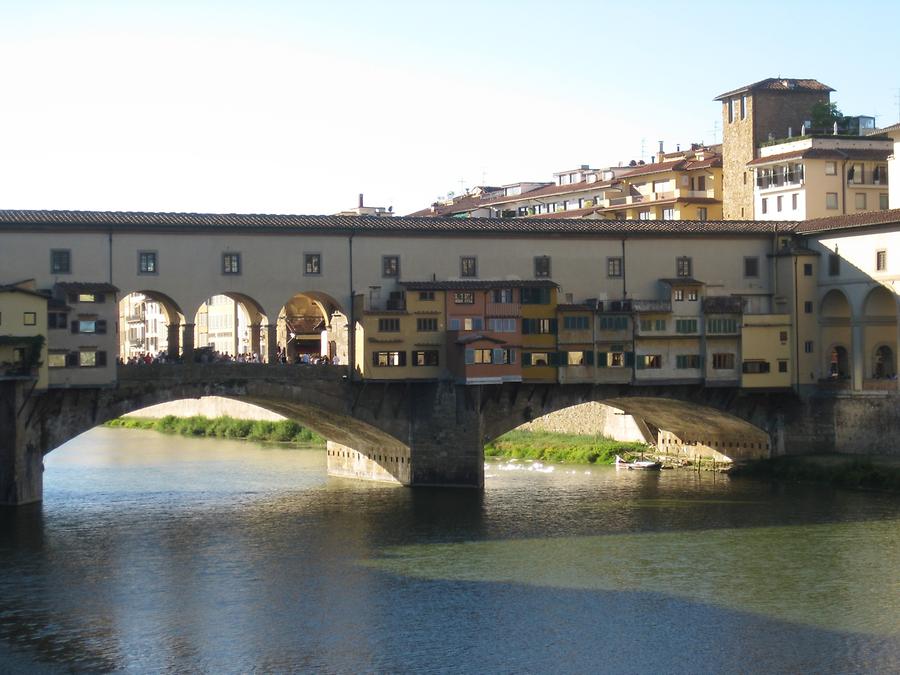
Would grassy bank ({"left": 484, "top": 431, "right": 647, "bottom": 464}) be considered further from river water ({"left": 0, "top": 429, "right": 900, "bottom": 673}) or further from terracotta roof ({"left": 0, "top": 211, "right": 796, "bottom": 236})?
terracotta roof ({"left": 0, "top": 211, "right": 796, "bottom": 236})

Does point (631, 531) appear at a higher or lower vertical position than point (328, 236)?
lower

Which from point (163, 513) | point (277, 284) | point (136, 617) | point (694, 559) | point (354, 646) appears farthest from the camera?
point (277, 284)

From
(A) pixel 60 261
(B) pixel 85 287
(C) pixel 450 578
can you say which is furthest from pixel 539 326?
(C) pixel 450 578

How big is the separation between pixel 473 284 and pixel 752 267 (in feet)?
40.4

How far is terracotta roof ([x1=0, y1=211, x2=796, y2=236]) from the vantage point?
4938 centimetres

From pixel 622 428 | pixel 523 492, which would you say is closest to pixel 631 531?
pixel 523 492

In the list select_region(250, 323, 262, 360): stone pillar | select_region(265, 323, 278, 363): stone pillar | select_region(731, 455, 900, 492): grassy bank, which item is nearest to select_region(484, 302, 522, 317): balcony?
select_region(265, 323, 278, 363): stone pillar

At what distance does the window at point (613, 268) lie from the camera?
188ft

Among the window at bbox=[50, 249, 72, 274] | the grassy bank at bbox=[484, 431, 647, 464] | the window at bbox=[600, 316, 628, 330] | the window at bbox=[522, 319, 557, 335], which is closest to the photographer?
the window at bbox=[50, 249, 72, 274]

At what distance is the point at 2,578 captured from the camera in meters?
38.8

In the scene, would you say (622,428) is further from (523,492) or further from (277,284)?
(277,284)

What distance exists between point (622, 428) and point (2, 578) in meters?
35.2

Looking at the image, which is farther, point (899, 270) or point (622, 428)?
point (622, 428)

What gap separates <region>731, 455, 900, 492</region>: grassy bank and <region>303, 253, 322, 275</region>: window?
19.0 metres
